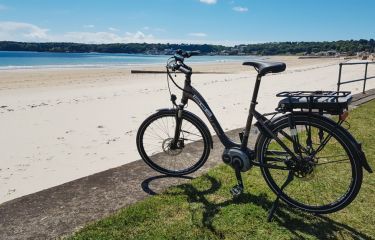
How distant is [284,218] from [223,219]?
1.99 feet

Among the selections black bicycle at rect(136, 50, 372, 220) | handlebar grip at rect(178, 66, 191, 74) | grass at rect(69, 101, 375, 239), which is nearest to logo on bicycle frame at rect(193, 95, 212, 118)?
black bicycle at rect(136, 50, 372, 220)

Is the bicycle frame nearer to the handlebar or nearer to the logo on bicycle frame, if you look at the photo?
the logo on bicycle frame

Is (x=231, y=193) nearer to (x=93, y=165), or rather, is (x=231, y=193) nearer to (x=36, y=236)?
(x=36, y=236)

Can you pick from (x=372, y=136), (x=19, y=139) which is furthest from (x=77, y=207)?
(x=372, y=136)

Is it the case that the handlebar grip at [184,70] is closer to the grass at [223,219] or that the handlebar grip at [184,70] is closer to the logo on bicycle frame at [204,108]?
the logo on bicycle frame at [204,108]

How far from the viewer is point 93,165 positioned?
589 cm

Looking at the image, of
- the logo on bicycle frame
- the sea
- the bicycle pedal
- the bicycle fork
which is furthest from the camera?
the sea

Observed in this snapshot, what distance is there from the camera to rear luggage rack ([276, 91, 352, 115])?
129 inches

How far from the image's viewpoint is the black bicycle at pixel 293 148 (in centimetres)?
337

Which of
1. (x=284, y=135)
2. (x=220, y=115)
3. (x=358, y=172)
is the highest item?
(x=284, y=135)

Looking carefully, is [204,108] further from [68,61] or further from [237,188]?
[68,61]

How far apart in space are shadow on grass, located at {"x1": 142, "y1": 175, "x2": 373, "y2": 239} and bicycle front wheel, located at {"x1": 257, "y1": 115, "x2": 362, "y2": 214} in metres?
0.12

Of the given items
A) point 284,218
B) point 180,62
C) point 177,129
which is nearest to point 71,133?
point 177,129

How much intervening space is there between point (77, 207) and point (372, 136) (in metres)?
5.17
